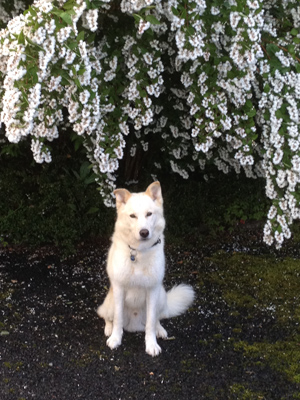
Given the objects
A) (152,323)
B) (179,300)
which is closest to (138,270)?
(152,323)

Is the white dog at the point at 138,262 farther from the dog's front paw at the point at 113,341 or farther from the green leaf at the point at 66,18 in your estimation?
the green leaf at the point at 66,18

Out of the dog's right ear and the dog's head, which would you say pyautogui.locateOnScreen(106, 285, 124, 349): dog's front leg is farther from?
the dog's right ear

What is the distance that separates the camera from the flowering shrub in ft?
8.31

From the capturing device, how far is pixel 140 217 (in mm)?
2936

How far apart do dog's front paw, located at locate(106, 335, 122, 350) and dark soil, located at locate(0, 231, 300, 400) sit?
0.03 metres

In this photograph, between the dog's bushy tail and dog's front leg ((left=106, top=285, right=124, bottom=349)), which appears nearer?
dog's front leg ((left=106, top=285, right=124, bottom=349))

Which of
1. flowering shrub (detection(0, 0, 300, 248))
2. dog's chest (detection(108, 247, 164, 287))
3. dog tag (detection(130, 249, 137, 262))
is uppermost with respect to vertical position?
flowering shrub (detection(0, 0, 300, 248))

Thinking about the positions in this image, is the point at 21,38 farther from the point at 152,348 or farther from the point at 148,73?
the point at 152,348

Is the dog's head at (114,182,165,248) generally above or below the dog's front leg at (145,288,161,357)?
above

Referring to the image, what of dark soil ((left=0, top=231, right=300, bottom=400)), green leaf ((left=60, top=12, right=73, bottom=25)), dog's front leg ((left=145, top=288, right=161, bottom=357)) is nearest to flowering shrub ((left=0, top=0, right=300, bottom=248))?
green leaf ((left=60, top=12, right=73, bottom=25))

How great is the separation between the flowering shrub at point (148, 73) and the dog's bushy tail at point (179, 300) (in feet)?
2.37

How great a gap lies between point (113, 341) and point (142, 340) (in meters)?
0.21

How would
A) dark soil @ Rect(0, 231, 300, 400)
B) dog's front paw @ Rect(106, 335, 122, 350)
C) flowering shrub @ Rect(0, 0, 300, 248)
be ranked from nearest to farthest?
1. flowering shrub @ Rect(0, 0, 300, 248)
2. dark soil @ Rect(0, 231, 300, 400)
3. dog's front paw @ Rect(106, 335, 122, 350)

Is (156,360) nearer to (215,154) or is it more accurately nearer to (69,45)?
(69,45)
